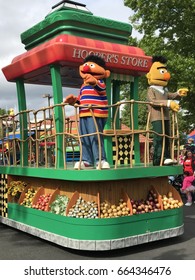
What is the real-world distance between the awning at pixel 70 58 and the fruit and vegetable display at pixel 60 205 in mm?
2007

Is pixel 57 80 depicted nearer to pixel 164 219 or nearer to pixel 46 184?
pixel 46 184

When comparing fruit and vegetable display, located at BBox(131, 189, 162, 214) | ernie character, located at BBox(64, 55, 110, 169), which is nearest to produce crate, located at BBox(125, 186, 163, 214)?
fruit and vegetable display, located at BBox(131, 189, 162, 214)

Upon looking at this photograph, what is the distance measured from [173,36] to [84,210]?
11.4 metres

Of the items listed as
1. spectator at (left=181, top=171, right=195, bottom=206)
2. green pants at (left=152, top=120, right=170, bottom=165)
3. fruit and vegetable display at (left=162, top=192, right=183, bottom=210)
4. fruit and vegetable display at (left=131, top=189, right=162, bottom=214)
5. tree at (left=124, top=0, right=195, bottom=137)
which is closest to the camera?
fruit and vegetable display at (left=131, top=189, right=162, bottom=214)

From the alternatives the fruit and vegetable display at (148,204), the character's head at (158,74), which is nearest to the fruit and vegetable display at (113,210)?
the fruit and vegetable display at (148,204)

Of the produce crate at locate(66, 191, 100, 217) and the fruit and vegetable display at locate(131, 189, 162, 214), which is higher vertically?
the produce crate at locate(66, 191, 100, 217)

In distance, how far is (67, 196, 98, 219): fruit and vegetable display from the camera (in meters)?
4.84

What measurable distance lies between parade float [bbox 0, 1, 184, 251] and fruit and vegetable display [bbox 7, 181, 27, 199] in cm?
1

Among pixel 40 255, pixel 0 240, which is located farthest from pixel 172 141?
pixel 0 240

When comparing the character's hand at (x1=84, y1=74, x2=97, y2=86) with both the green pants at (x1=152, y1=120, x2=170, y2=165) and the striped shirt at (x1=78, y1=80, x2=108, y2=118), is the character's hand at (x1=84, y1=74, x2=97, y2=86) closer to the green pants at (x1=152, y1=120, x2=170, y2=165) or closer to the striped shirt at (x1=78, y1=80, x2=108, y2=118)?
the striped shirt at (x1=78, y1=80, x2=108, y2=118)

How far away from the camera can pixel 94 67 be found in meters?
5.40

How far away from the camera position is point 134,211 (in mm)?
5027

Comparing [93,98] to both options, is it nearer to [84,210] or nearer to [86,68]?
[86,68]

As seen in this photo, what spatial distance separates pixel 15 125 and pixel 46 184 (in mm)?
1549
